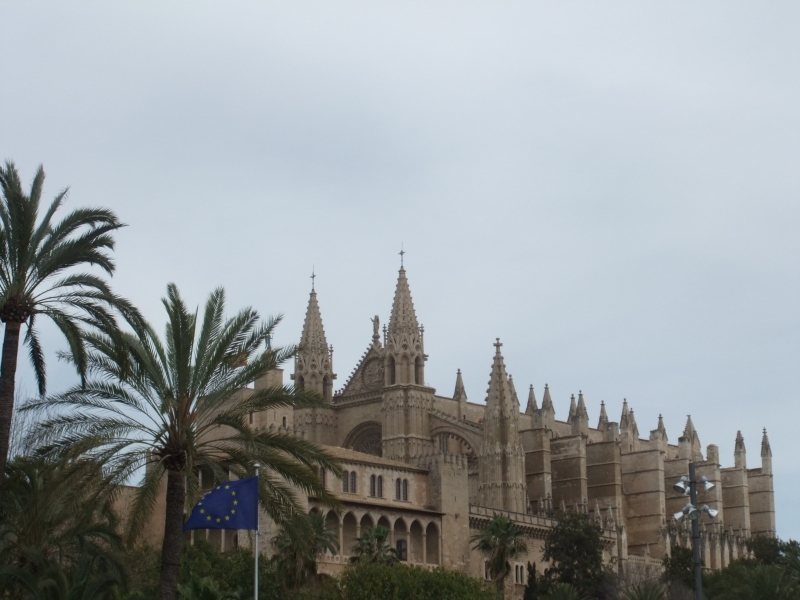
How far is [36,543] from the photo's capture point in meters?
32.0

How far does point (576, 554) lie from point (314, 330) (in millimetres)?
22929

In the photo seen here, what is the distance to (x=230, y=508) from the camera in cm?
2784

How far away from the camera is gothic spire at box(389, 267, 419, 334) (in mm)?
69875

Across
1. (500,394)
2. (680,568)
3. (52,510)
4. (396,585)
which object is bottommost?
(396,585)

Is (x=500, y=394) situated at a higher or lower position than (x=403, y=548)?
higher

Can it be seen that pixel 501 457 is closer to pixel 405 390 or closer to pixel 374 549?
pixel 405 390

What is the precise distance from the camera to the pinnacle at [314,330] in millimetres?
75188

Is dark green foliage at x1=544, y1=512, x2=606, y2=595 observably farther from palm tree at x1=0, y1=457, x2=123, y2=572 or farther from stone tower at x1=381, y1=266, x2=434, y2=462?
palm tree at x1=0, y1=457, x2=123, y2=572

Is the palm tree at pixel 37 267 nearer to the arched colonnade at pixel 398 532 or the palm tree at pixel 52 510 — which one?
the palm tree at pixel 52 510

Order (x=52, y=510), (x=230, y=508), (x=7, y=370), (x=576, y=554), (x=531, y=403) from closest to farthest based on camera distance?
(x=52, y=510) < (x=7, y=370) < (x=230, y=508) < (x=576, y=554) < (x=531, y=403)

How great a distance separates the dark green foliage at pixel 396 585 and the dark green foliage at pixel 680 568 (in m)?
19.7

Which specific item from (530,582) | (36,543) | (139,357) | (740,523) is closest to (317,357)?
(530,582)

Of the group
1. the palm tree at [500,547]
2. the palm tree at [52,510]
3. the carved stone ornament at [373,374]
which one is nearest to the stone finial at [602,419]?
the carved stone ornament at [373,374]

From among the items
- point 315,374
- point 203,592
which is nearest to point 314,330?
point 315,374
